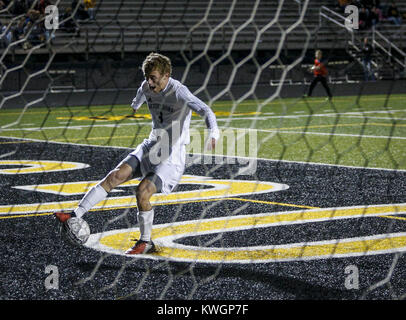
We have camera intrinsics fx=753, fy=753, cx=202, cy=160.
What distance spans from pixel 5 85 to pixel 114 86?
11.8ft

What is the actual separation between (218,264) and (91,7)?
18376 mm

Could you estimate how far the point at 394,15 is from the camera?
88.6 ft

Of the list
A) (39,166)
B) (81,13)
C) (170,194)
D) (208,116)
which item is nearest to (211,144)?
(208,116)

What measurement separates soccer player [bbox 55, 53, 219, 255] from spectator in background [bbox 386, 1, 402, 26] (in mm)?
23699

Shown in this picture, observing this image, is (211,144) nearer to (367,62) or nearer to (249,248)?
(249,248)

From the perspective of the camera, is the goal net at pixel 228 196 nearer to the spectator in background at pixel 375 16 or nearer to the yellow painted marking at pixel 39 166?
the yellow painted marking at pixel 39 166

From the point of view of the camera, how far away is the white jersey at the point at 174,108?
15.1 feet

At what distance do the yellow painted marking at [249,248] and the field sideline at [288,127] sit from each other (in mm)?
2312

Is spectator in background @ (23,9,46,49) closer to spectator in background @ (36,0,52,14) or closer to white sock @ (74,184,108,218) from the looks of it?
spectator in background @ (36,0,52,14)

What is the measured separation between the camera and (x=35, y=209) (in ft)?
19.5

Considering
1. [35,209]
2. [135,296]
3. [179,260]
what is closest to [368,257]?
[179,260]

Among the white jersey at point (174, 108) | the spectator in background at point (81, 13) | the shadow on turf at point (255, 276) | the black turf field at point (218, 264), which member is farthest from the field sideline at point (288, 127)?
the spectator in background at point (81, 13)

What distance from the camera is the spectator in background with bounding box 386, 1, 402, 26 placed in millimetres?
26875

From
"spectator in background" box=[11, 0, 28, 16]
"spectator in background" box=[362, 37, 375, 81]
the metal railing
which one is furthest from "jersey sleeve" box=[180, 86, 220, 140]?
"spectator in background" box=[362, 37, 375, 81]
